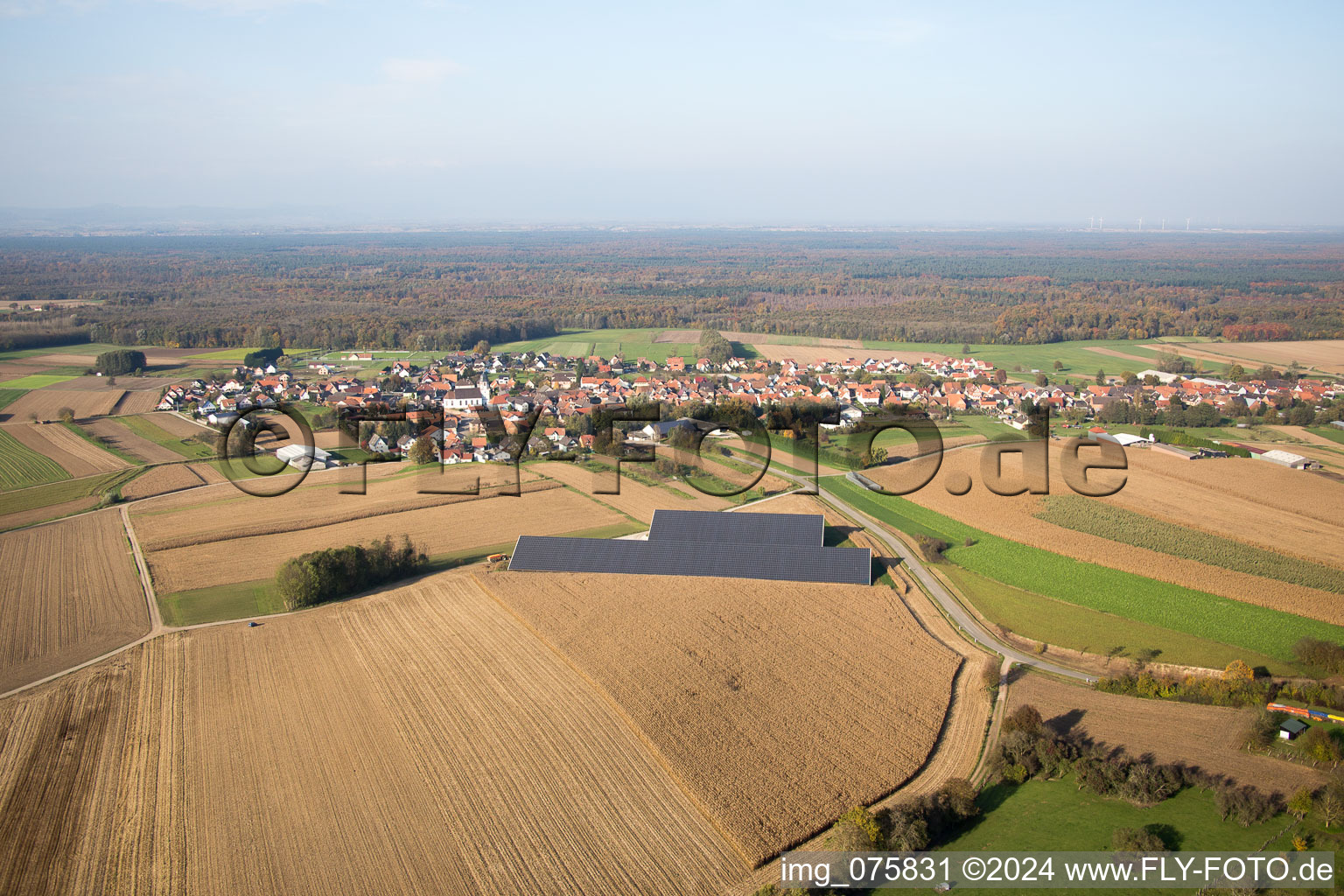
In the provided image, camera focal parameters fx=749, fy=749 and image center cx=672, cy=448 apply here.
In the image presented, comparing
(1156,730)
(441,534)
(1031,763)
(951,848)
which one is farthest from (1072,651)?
(441,534)

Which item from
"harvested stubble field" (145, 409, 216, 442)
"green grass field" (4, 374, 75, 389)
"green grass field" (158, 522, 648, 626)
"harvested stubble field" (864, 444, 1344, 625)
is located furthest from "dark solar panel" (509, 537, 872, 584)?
"green grass field" (4, 374, 75, 389)

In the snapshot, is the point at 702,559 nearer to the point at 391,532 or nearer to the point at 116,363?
the point at 391,532

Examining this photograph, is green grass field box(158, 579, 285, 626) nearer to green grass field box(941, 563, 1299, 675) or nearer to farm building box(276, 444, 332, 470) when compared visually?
farm building box(276, 444, 332, 470)

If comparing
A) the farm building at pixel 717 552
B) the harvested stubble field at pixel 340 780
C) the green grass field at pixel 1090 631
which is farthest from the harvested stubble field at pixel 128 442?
the green grass field at pixel 1090 631

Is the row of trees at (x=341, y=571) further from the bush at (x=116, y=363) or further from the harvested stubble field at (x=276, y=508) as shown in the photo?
the bush at (x=116, y=363)

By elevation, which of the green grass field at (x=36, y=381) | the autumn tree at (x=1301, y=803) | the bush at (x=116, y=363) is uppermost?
the bush at (x=116, y=363)

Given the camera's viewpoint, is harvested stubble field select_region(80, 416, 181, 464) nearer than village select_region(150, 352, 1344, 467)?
Yes

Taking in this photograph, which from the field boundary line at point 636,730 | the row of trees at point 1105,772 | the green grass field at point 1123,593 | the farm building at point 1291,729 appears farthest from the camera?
the green grass field at point 1123,593
